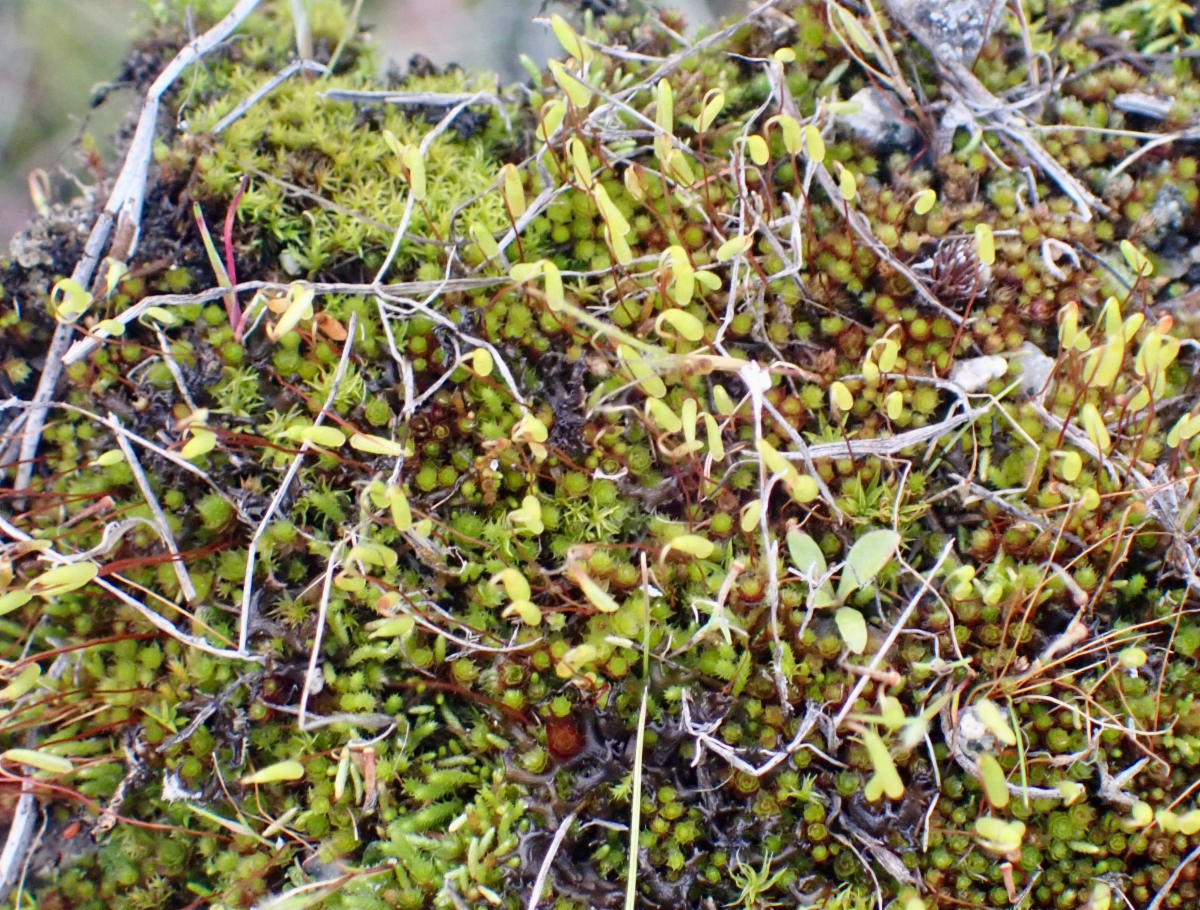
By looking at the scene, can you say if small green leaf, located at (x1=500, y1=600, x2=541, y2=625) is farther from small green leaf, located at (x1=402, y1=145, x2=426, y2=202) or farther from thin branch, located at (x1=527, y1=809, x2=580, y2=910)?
small green leaf, located at (x1=402, y1=145, x2=426, y2=202)

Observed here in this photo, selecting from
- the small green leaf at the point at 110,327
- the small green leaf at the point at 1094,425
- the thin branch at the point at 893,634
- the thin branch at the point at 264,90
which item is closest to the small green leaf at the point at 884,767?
the thin branch at the point at 893,634

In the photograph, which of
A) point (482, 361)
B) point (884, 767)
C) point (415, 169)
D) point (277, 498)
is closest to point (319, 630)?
point (277, 498)

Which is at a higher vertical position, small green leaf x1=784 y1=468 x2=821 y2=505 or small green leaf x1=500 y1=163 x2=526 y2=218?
small green leaf x1=500 y1=163 x2=526 y2=218

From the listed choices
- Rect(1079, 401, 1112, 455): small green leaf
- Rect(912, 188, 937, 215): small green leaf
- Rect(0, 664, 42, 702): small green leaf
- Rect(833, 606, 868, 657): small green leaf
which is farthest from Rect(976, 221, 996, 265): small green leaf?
Rect(0, 664, 42, 702): small green leaf

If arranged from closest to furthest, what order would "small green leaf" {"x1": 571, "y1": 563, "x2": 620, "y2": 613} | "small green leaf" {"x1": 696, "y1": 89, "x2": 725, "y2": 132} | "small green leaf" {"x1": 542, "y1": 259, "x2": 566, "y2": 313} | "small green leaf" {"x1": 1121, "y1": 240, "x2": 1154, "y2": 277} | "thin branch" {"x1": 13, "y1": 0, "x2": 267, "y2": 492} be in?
"small green leaf" {"x1": 571, "y1": 563, "x2": 620, "y2": 613}, "small green leaf" {"x1": 542, "y1": 259, "x2": 566, "y2": 313}, "small green leaf" {"x1": 1121, "y1": 240, "x2": 1154, "y2": 277}, "small green leaf" {"x1": 696, "y1": 89, "x2": 725, "y2": 132}, "thin branch" {"x1": 13, "y1": 0, "x2": 267, "y2": 492}

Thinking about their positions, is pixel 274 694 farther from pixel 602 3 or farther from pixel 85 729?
pixel 602 3

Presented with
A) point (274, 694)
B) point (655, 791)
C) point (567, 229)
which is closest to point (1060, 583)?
point (655, 791)

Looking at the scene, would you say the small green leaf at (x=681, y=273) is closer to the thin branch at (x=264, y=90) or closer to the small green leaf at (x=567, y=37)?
the small green leaf at (x=567, y=37)
